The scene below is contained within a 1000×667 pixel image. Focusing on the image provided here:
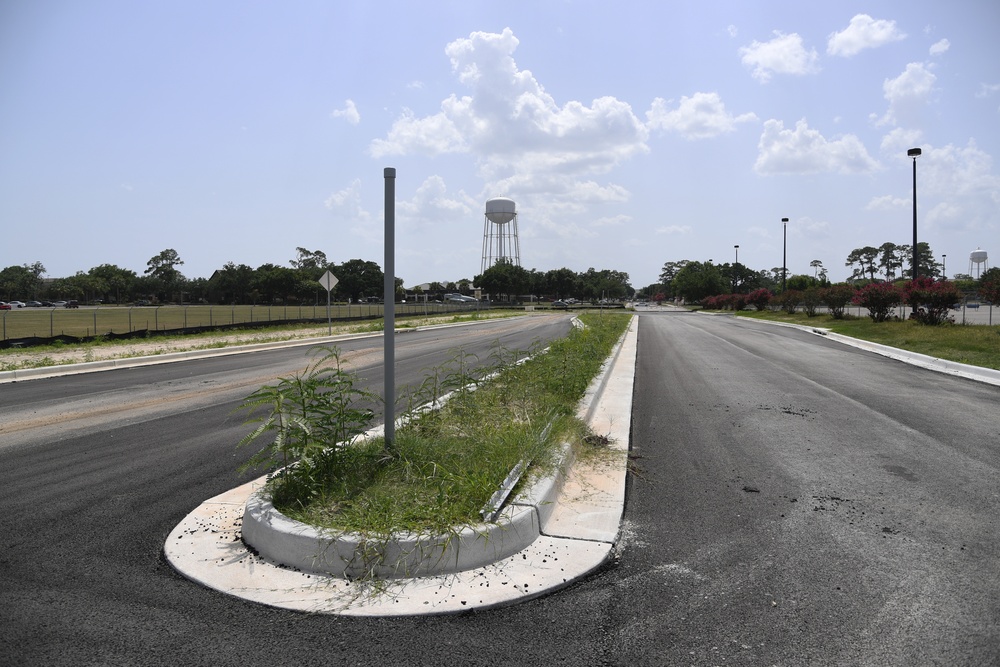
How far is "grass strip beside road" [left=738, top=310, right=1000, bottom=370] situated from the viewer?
1624 cm

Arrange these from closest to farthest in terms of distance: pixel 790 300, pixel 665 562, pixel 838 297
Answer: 1. pixel 665 562
2. pixel 838 297
3. pixel 790 300

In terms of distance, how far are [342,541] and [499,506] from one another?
1152 millimetres

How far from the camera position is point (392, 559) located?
404cm

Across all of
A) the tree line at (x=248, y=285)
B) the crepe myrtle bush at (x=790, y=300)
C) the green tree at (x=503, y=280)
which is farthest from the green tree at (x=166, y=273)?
the crepe myrtle bush at (x=790, y=300)

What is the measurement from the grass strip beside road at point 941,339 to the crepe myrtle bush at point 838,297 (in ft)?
29.8

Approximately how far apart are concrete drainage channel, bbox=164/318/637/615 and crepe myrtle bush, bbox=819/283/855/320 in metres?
37.7

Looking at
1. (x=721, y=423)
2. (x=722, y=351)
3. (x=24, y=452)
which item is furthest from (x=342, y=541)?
(x=722, y=351)

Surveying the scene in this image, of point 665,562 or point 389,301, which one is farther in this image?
point 389,301

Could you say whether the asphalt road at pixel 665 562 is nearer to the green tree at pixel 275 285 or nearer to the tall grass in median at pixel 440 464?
the tall grass in median at pixel 440 464

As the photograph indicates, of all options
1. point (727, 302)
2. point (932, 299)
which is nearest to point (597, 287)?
point (727, 302)

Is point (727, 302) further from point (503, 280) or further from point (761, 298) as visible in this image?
point (503, 280)

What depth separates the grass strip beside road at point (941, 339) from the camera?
16.2 metres

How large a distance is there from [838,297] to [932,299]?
12218mm

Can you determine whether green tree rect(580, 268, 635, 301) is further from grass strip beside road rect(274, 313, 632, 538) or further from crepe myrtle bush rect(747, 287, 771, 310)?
grass strip beside road rect(274, 313, 632, 538)
